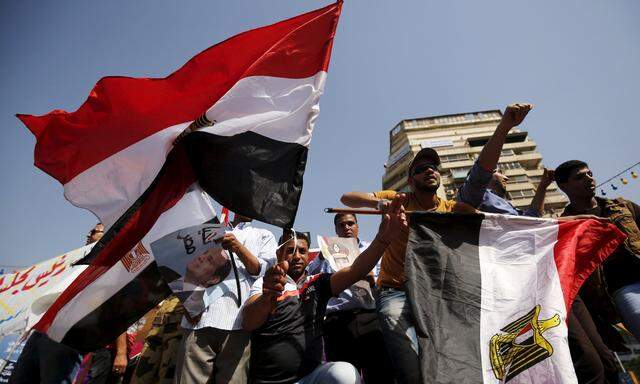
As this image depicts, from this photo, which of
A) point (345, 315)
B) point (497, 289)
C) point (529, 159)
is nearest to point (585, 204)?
point (497, 289)

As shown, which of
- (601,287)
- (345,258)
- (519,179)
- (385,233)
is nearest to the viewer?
(385,233)

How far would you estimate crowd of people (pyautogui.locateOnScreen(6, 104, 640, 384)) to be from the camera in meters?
2.31

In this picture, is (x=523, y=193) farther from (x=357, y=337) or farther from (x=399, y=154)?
(x=357, y=337)

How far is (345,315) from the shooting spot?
3.23m

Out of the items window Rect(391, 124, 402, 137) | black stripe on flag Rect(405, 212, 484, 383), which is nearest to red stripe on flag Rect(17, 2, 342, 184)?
black stripe on flag Rect(405, 212, 484, 383)

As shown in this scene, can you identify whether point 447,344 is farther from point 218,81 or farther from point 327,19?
point 327,19

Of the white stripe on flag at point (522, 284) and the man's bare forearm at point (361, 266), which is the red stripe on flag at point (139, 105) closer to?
the man's bare forearm at point (361, 266)

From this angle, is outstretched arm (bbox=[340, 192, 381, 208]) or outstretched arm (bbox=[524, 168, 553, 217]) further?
outstretched arm (bbox=[524, 168, 553, 217])

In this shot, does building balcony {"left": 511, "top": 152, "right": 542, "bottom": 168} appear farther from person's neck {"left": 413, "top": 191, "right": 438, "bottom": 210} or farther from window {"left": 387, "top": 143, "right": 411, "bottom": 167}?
person's neck {"left": 413, "top": 191, "right": 438, "bottom": 210}

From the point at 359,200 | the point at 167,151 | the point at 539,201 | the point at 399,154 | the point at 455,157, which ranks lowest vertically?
the point at 539,201

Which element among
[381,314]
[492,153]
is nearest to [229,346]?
[381,314]

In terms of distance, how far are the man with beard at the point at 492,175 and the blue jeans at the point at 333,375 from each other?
1.79m

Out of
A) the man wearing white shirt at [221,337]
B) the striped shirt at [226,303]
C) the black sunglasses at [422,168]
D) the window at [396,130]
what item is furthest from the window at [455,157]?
the man wearing white shirt at [221,337]

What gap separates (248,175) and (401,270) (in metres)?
1.39
